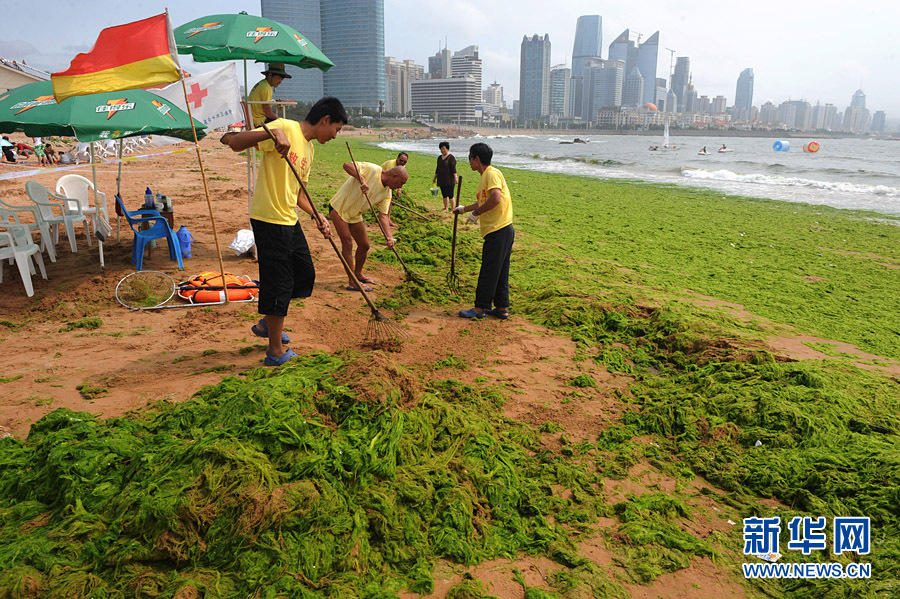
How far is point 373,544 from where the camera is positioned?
8.57 feet

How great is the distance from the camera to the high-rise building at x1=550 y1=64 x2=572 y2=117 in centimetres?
18312

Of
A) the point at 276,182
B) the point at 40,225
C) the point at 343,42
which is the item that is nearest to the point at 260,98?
the point at 276,182

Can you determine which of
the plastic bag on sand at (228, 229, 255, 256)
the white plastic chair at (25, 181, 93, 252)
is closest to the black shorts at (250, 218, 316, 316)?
the plastic bag on sand at (228, 229, 255, 256)

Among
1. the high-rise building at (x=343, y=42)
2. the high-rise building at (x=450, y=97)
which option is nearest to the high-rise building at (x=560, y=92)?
the high-rise building at (x=450, y=97)

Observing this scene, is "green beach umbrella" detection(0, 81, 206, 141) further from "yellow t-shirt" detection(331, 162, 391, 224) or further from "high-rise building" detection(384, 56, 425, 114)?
"high-rise building" detection(384, 56, 425, 114)

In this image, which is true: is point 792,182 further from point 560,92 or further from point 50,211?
point 560,92

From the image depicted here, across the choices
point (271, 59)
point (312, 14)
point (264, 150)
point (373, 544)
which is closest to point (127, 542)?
point (373, 544)

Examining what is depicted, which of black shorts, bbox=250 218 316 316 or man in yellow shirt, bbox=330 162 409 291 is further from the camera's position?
man in yellow shirt, bbox=330 162 409 291

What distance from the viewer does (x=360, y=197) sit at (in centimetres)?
626

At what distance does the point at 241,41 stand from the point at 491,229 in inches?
138

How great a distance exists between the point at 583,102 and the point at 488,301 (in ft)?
634

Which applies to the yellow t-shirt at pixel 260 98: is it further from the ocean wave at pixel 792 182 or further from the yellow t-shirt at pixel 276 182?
the ocean wave at pixel 792 182

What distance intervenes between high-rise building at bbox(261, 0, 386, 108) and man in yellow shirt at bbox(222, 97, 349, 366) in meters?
96.5

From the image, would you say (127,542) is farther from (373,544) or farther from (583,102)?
(583,102)
